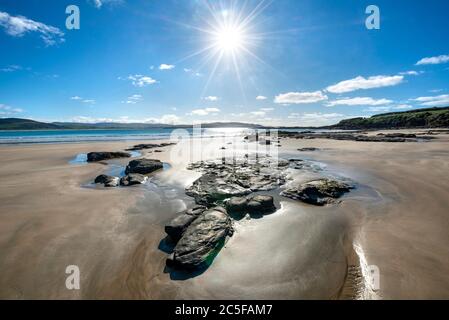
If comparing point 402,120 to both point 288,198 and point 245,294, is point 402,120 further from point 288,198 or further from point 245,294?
point 245,294

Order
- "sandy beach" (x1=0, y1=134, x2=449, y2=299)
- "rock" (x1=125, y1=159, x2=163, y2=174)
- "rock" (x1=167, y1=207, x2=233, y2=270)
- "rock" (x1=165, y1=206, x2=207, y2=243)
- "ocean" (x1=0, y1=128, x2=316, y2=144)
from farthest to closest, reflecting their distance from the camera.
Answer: "ocean" (x1=0, y1=128, x2=316, y2=144)
"rock" (x1=125, y1=159, x2=163, y2=174)
"rock" (x1=165, y1=206, x2=207, y2=243)
"rock" (x1=167, y1=207, x2=233, y2=270)
"sandy beach" (x1=0, y1=134, x2=449, y2=299)

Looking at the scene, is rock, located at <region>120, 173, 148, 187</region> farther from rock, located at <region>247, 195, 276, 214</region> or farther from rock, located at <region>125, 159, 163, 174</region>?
rock, located at <region>247, 195, 276, 214</region>

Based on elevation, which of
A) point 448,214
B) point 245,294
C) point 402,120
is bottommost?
point 245,294

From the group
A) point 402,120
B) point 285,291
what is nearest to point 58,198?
point 285,291

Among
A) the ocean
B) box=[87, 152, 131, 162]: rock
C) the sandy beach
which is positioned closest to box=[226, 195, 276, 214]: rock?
the sandy beach

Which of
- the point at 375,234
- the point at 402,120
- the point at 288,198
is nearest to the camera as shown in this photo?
the point at 375,234

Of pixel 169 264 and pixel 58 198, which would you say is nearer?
pixel 169 264

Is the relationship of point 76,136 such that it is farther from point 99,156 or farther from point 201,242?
point 201,242
